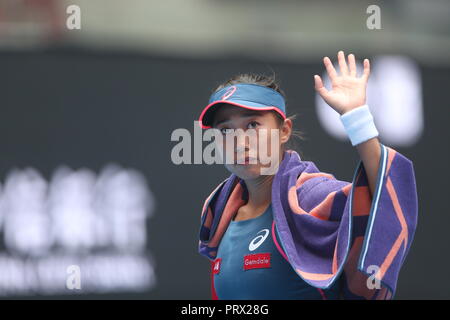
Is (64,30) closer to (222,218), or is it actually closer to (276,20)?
(276,20)

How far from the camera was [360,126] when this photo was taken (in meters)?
1.49

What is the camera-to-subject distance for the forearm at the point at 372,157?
1488mm

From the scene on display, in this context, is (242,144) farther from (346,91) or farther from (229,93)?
(346,91)

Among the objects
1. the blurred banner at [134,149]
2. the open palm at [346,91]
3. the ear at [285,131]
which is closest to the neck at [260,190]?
the ear at [285,131]

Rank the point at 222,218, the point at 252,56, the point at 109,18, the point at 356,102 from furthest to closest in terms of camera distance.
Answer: the point at 109,18, the point at 252,56, the point at 222,218, the point at 356,102

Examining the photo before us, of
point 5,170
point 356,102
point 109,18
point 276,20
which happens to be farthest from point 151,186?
point 356,102

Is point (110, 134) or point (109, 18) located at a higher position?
point (109, 18)

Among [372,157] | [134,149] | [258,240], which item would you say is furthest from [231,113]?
[134,149]

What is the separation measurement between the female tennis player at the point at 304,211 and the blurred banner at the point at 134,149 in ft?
5.91

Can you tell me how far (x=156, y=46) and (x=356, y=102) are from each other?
2668mm

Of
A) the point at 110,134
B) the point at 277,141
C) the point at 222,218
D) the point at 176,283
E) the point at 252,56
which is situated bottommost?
the point at 176,283

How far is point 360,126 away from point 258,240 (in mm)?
444

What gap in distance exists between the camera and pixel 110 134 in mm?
3807

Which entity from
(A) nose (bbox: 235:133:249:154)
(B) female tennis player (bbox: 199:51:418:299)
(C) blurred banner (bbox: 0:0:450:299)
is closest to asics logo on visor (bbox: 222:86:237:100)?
(B) female tennis player (bbox: 199:51:418:299)
